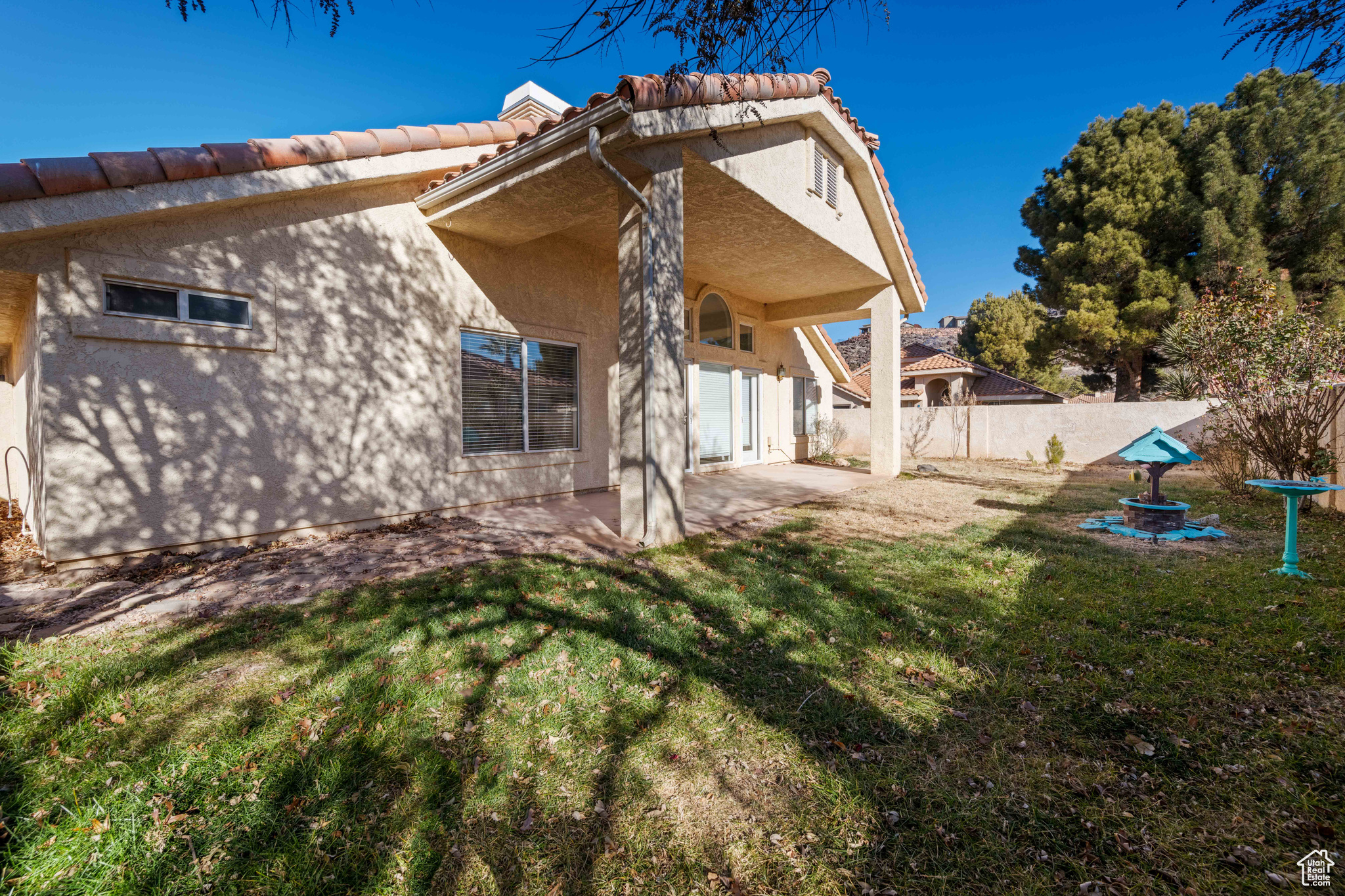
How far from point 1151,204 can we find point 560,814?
26623mm

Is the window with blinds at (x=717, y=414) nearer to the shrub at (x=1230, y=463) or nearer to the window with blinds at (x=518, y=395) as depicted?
the window with blinds at (x=518, y=395)

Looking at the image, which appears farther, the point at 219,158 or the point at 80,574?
the point at 219,158

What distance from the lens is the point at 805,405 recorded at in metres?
15.4

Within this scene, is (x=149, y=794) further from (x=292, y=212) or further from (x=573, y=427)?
(x=573, y=427)

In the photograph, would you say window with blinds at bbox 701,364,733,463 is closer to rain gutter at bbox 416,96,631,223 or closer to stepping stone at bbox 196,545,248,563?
rain gutter at bbox 416,96,631,223

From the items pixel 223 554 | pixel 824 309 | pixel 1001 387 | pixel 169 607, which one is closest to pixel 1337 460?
pixel 824 309

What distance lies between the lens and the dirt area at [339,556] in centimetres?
391

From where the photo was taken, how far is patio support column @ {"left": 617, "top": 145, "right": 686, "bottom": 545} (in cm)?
538

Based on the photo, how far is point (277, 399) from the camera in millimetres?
5699

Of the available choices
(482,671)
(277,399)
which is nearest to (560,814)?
(482,671)

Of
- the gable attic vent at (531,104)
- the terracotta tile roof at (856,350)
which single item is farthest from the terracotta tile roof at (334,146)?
the terracotta tile roof at (856,350)

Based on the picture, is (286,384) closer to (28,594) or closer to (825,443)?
(28,594)

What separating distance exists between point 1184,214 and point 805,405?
15.9 meters

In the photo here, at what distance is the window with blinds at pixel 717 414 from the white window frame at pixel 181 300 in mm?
7951
